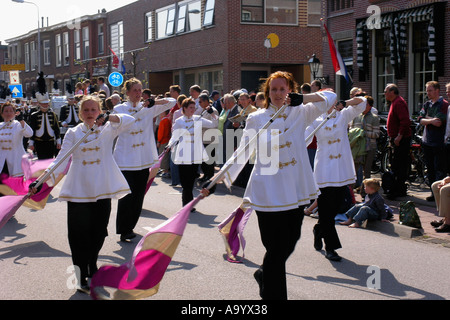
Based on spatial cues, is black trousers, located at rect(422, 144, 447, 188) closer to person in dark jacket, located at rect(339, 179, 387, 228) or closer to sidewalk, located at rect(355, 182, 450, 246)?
sidewalk, located at rect(355, 182, 450, 246)

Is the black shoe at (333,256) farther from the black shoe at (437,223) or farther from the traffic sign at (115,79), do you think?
the traffic sign at (115,79)

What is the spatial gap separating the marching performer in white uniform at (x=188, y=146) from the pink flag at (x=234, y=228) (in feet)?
10.9

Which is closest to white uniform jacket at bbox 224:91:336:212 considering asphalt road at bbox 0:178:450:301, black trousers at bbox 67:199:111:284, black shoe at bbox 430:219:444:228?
asphalt road at bbox 0:178:450:301

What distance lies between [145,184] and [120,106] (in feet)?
3.64

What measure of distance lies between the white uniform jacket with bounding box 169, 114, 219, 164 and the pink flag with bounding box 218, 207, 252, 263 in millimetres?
3635

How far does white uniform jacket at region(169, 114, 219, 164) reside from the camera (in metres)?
10.2

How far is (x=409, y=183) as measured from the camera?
40.9ft

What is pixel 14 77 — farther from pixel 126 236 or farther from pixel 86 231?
pixel 86 231

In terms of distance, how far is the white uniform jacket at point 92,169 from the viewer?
6.10 meters

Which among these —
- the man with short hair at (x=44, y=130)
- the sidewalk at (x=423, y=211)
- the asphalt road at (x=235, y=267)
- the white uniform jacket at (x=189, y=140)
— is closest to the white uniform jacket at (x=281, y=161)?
the asphalt road at (x=235, y=267)

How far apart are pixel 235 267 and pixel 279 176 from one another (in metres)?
2.00

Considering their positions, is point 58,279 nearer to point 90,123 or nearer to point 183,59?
point 90,123

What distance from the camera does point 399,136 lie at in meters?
11.2

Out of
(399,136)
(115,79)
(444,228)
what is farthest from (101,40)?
(444,228)
